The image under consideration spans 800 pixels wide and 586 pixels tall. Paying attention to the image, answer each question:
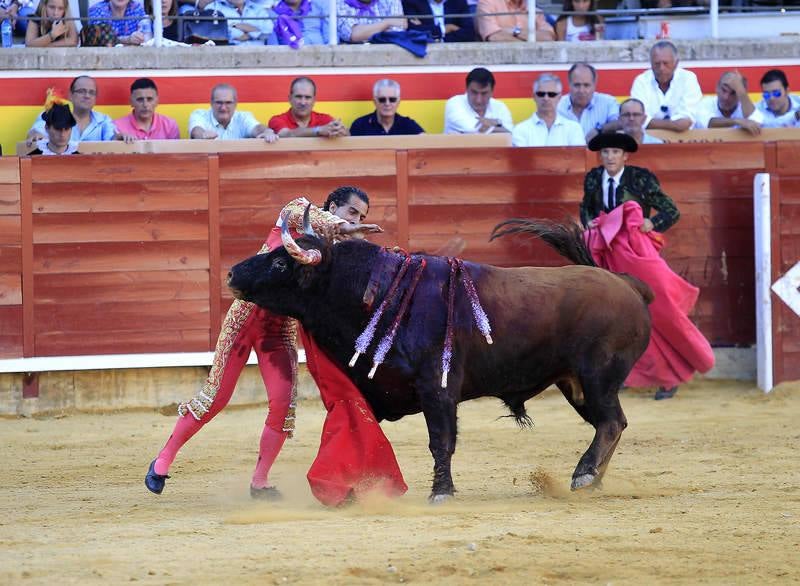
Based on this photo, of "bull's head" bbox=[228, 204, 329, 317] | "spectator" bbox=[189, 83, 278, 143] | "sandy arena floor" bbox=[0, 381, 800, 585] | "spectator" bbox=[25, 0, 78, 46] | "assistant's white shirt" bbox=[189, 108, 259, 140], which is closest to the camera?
"sandy arena floor" bbox=[0, 381, 800, 585]

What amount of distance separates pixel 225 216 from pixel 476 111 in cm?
184

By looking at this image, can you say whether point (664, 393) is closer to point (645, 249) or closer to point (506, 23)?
point (645, 249)

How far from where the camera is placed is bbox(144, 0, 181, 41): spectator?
9.83m

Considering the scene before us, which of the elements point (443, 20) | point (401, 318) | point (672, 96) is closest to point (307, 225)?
point (401, 318)

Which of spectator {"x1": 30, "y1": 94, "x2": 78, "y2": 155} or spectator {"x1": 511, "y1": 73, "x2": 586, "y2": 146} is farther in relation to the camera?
spectator {"x1": 511, "y1": 73, "x2": 586, "y2": 146}

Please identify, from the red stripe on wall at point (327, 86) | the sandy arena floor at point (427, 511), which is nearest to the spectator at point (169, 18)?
the red stripe on wall at point (327, 86)

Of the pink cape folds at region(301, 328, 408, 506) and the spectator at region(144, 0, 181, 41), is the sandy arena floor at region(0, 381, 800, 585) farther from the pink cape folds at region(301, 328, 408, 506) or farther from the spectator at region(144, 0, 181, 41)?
the spectator at region(144, 0, 181, 41)

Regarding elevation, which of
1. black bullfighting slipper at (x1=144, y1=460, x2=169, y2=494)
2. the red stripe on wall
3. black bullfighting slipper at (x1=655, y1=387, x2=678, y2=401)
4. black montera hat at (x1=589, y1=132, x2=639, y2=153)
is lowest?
black bullfighting slipper at (x1=655, y1=387, x2=678, y2=401)

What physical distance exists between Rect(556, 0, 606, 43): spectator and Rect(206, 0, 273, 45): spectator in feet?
7.20

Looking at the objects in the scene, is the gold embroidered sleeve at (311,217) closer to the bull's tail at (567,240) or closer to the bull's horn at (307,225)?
the bull's horn at (307,225)

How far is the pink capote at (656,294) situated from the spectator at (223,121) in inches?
91.1

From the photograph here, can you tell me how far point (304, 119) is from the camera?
9102 millimetres

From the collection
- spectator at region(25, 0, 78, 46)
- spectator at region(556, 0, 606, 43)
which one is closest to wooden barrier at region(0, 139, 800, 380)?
spectator at region(25, 0, 78, 46)

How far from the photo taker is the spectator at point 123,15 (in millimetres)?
9750
